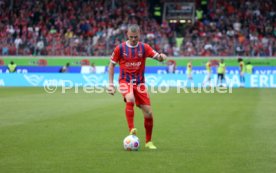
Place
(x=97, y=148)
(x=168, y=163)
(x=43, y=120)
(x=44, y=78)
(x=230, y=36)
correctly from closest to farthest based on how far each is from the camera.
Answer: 1. (x=168, y=163)
2. (x=97, y=148)
3. (x=43, y=120)
4. (x=44, y=78)
5. (x=230, y=36)

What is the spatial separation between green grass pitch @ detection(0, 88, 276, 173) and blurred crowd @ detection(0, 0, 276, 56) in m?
24.3

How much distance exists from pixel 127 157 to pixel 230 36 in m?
35.8

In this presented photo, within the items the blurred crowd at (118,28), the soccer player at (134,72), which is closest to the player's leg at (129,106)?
the soccer player at (134,72)

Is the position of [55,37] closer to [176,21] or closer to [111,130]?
[176,21]

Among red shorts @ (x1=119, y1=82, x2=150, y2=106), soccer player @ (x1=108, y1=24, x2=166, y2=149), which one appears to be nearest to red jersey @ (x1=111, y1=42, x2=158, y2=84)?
soccer player @ (x1=108, y1=24, x2=166, y2=149)

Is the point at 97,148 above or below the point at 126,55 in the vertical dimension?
below

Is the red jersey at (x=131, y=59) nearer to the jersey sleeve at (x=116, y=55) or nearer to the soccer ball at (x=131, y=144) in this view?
the jersey sleeve at (x=116, y=55)

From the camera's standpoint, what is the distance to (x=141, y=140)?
38.2ft

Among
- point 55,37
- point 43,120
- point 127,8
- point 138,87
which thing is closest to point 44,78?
point 55,37

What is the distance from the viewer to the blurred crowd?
143 feet

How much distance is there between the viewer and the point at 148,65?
146ft

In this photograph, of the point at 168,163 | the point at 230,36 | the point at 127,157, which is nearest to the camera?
the point at 168,163

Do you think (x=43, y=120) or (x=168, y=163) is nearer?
(x=168, y=163)

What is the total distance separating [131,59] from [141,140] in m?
1.95
